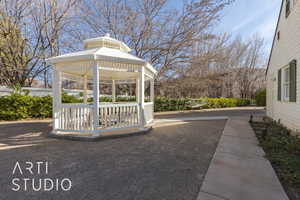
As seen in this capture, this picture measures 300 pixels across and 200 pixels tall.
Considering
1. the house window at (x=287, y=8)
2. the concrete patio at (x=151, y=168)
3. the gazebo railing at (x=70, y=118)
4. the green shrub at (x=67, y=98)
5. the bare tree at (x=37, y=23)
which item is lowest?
the concrete patio at (x=151, y=168)

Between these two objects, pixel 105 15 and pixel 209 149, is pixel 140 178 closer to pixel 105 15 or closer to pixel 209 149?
pixel 209 149

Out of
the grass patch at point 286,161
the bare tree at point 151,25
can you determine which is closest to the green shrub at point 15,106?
the bare tree at point 151,25

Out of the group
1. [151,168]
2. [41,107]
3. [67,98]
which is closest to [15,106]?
[41,107]

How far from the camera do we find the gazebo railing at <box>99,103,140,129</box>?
503 cm

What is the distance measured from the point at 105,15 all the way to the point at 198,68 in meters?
8.38

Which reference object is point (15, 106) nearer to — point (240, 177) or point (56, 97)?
point (56, 97)

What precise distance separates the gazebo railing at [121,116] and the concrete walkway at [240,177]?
119 inches

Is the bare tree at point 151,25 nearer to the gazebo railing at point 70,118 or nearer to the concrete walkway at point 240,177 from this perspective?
the gazebo railing at point 70,118

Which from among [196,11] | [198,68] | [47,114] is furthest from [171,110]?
[47,114]

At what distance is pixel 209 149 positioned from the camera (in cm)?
362

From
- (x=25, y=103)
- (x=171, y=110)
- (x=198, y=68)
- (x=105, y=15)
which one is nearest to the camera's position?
(x=25, y=103)

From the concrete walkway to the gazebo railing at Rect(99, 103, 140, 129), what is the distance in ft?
9.90

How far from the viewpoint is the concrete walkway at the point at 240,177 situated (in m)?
1.84

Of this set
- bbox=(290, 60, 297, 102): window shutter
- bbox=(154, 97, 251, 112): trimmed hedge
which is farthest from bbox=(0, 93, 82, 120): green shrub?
bbox=(290, 60, 297, 102): window shutter
